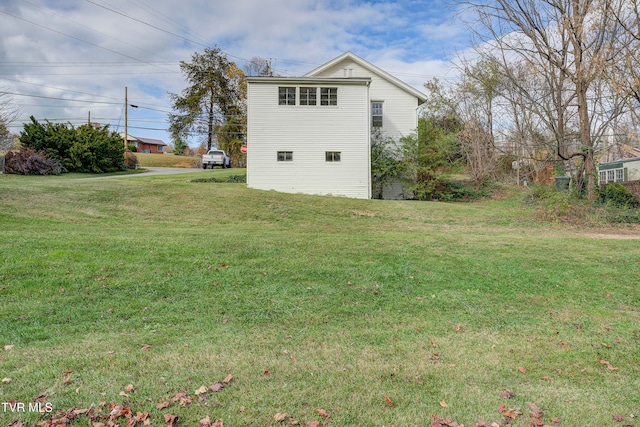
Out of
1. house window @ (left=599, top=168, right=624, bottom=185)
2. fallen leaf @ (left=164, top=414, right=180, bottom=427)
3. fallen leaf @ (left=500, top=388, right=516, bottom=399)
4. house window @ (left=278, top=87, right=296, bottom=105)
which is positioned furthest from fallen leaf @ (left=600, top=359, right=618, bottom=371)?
house window @ (left=599, top=168, right=624, bottom=185)

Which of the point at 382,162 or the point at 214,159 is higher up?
the point at 214,159

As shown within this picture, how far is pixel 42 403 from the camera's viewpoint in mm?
2625

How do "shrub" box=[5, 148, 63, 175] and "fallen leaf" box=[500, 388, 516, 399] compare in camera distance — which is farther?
"shrub" box=[5, 148, 63, 175]

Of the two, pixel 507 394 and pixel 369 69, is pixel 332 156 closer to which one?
pixel 369 69

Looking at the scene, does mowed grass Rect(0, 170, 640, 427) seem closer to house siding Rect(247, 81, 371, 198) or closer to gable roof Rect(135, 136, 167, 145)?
house siding Rect(247, 81, 371, 198)

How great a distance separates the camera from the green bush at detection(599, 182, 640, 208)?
13.9 metres

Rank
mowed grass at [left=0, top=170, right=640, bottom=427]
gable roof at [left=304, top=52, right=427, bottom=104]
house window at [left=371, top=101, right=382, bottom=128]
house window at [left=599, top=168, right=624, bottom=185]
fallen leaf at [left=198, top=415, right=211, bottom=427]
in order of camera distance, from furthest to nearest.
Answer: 1. house window at [left=599, top=168, right=624, bottom=185]
2. house window at [left=371, top=101, right=382, bottom=128]
3. gable roof at [left=304, top=52, right=427, bottom=104]
4. mowed grass at [left=0, top=170, right=640, bottom=427]
5. fallen leaf at [left=198, top=415, right=211, bottom=427]

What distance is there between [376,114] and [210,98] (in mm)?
25790

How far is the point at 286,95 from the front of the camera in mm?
17531

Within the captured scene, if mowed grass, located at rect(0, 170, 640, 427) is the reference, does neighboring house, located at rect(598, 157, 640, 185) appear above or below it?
above

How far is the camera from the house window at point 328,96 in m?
17.6

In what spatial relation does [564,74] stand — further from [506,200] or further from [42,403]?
[42,403]

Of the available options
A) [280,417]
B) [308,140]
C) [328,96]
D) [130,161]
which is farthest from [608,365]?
[130,161]

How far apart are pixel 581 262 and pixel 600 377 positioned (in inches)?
180
